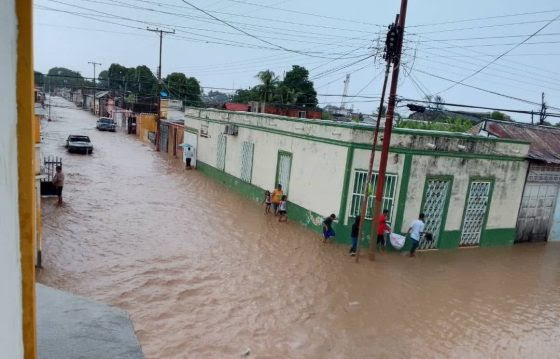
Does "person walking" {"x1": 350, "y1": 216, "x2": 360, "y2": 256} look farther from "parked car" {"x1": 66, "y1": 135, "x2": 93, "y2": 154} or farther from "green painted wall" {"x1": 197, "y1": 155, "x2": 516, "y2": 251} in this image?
"parked car" {"x1": 66, "y1": 135, "x2": 93, "y2": 154}

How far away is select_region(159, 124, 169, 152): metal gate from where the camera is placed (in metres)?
34.0

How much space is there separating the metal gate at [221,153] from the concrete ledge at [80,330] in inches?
681

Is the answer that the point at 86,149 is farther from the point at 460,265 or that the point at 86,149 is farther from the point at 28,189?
the point at 28,189

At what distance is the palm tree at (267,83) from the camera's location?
42.1 meters

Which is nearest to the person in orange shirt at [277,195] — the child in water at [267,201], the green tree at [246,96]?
the child in water at [267,201]

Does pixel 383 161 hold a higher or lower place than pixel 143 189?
higher

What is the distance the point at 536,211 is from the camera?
1616 cm

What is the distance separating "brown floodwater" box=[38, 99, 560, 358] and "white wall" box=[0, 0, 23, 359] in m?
5.84

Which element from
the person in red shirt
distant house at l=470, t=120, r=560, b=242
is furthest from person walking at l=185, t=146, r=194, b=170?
distant house at l=470, t=120, r=560, b=242

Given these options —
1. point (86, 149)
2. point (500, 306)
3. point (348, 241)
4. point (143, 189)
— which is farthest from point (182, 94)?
point (500, 306)

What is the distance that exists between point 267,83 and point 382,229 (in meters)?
32.2

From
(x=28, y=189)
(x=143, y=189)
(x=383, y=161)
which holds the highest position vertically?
(x=28, y=189)

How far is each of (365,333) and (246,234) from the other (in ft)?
20.6

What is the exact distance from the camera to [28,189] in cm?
159
